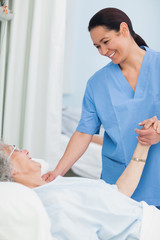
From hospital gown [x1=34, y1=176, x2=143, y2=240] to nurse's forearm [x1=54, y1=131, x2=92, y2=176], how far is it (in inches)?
16.9

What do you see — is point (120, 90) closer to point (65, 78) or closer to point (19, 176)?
point (19, 176)

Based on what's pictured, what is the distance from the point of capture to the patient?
1018mm

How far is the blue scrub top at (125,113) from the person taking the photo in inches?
58.2

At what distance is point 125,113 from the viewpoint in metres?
1.52

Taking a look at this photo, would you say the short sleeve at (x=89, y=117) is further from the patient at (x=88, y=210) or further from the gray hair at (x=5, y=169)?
the gray hair at (x=5, y=169)

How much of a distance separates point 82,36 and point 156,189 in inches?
114

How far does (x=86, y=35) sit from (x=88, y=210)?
3220 millimetres

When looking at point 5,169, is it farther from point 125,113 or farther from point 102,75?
point 102,75

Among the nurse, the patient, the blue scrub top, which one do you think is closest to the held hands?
the nurse

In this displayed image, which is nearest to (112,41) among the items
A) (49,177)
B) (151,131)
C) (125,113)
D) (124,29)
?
(124,29)

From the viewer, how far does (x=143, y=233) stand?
1061 mm

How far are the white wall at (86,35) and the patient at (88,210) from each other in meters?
2.85

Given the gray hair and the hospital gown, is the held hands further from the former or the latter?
the gray hair

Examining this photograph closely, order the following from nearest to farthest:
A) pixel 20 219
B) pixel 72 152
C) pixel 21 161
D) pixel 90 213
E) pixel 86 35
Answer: pixel 20 219 < pixel 90 213 < pixel 21 161 < pixel 72 152 < pixel 86 35
